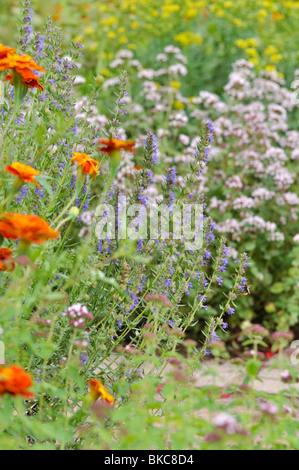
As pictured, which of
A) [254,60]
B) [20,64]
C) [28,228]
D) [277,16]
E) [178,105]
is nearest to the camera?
[28,228]

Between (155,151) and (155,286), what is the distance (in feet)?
1.53

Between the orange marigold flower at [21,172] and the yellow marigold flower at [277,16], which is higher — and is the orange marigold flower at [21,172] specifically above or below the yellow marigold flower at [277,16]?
below

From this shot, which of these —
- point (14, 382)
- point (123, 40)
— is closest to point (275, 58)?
point (123, 40)

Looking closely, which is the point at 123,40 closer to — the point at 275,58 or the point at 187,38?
the point at 187,38

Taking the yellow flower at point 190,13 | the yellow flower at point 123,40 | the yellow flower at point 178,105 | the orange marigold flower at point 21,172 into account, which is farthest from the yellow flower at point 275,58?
the orange marigold flower at point 21,172

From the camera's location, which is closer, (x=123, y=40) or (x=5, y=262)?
(x=5, y=262)

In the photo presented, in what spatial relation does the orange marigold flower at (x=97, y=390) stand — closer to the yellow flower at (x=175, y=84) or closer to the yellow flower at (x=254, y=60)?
the yellow flower at (x=175, y=84)

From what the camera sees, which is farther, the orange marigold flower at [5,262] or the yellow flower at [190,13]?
the yellow flower at [190,13]

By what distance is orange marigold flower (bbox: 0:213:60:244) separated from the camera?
1438mm

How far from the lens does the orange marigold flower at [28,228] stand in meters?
1.44

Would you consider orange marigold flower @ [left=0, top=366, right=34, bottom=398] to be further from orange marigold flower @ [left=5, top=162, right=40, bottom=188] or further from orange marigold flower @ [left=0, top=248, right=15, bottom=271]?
orange marigold flower @ [left=5, top=162, right=40, bottom=188]

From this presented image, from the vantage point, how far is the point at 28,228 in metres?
1.45
